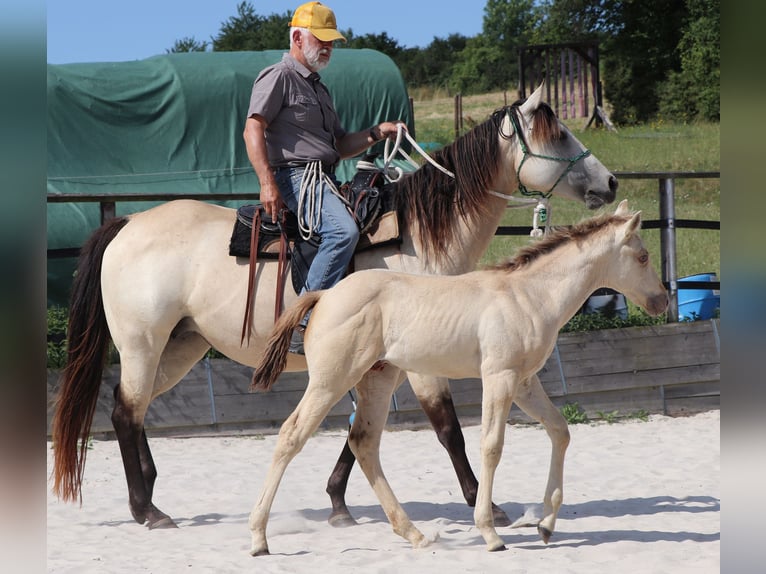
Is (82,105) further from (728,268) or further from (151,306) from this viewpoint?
(728,268)

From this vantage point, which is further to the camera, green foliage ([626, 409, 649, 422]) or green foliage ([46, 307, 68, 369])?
green foliage ([626, 409, 649, 422])

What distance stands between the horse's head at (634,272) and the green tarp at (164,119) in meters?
7.05

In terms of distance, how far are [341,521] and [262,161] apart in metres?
1.94

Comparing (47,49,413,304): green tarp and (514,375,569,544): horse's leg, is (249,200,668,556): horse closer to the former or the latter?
(514,375,569,544): horse's leg

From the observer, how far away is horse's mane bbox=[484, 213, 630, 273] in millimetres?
4352

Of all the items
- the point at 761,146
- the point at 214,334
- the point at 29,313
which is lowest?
the point at 214,334

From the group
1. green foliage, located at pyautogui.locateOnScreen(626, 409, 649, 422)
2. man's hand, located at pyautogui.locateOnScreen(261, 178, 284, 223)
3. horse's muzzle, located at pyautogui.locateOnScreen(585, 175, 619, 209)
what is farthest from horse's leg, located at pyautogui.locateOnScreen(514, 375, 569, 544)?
green foliage, located at pyautogui.locateOnScreen(626, 409, 649, 422)

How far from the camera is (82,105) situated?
11.1 metres

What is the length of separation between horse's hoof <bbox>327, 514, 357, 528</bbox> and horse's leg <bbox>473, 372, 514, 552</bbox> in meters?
1.04

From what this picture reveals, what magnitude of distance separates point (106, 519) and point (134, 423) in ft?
1.90

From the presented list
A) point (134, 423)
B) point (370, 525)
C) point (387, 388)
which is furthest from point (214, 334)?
point (370, 525)

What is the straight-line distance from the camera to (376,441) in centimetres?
443

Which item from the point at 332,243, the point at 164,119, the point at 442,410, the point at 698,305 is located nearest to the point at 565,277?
the point at 442,410

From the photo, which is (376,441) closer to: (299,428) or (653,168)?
(299,428)
